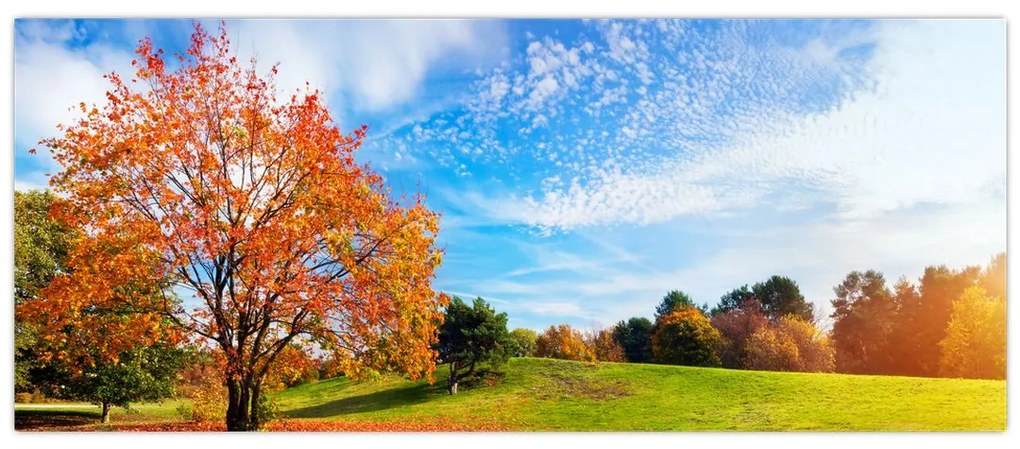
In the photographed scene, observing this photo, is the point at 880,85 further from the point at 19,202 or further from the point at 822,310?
the point at 19,202

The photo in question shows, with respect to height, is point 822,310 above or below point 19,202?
below

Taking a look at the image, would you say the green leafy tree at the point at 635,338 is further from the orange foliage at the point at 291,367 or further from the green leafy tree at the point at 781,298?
the orange foliage at the point at 291,367

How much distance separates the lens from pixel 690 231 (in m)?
8.83

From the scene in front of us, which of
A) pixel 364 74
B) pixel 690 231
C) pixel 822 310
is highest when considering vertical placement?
pixel 364 74

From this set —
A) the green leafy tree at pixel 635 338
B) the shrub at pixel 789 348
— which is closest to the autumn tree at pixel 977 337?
the shrub at pixel 789 348

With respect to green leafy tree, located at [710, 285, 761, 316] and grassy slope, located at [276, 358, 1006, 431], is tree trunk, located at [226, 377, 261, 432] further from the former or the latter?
green leafy tree, located at [710, 285, 761, 316]

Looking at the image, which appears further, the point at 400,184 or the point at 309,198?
the point at 400,184

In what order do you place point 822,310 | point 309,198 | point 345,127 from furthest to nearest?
1. point 822,310
2. point 345,127
3. point 309,198

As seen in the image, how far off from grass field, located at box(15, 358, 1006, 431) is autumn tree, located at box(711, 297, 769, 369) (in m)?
0.28

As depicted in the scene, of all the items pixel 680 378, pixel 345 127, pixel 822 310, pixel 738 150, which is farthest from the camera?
pixel 680 378

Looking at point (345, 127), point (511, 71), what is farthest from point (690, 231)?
point (345, 127)

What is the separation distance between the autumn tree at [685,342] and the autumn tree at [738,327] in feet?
0.44

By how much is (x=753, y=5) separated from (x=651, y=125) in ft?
6.23

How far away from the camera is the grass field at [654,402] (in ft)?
27.9
